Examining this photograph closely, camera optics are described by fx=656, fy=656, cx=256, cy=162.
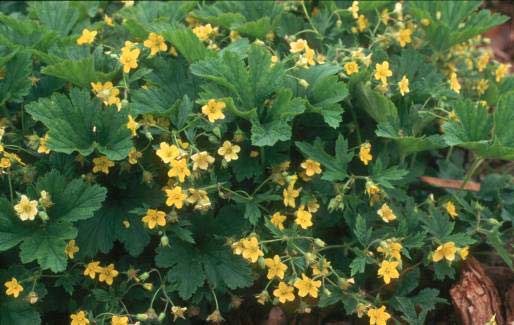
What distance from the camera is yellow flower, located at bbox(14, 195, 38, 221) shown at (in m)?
2.46

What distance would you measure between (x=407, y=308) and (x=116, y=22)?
2.19 m

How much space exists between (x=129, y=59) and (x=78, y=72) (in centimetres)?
23

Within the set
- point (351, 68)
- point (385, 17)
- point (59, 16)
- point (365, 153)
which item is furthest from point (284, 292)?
point (59, 16)

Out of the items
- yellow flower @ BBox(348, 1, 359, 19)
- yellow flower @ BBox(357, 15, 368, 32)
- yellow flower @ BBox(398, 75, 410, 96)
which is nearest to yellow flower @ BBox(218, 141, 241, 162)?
yellow flower @ BBox(398, 75, 410, 96)

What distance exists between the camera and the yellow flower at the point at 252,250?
255 centimetres

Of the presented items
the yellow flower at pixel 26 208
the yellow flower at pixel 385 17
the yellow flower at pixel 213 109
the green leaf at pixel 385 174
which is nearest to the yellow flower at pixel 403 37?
the yellow flower at pixel 385 17

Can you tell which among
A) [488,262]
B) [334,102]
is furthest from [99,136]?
[488,262]

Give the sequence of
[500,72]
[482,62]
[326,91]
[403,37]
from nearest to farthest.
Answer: [326,91]
[403,37]
[500,72]
[482,62]

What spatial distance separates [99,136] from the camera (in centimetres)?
270

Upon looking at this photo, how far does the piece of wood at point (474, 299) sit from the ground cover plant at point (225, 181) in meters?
0.09

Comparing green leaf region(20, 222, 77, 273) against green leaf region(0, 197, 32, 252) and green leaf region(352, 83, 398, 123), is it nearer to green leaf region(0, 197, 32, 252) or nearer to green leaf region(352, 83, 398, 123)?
green leaf region(0, 197, 32, 252)

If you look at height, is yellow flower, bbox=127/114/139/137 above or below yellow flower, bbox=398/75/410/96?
below

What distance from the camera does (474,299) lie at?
286cm

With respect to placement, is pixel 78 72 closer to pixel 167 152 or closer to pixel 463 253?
pixel 167 152
